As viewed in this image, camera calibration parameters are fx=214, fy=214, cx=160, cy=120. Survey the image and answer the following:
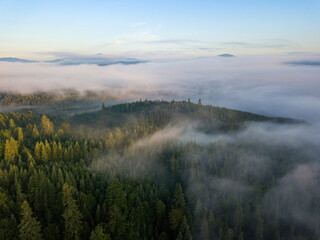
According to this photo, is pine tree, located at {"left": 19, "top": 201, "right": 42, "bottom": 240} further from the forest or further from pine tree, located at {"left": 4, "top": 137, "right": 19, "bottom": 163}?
pine tree, located at {"left": 4, "top": 137, "right": 19, "bottom": 163}

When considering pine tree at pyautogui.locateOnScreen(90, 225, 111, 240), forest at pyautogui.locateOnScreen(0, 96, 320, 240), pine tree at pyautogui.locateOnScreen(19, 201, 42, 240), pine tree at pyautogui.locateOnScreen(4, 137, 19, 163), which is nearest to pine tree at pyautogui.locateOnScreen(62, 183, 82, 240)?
forest at pyautogui.locateOnScreen(0, 96, 320, 240)

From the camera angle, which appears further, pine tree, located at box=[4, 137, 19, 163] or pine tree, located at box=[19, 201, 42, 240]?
pine tree, located at box=[4, 137, 19, 163]

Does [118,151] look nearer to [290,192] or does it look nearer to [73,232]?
[73,232]

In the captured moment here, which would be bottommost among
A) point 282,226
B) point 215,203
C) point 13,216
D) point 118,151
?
point 282,226

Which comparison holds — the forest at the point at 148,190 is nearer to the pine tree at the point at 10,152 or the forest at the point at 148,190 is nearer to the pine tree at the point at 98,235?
the pine tree at the point at 98,235

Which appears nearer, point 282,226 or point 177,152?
point 282,226

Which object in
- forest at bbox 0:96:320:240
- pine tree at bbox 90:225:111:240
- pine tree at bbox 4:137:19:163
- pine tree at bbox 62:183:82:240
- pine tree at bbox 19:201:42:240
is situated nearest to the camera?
pine tree at bbox 19:201:42:240

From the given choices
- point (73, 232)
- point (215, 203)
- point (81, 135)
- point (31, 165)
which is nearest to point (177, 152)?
point (215, 203)
